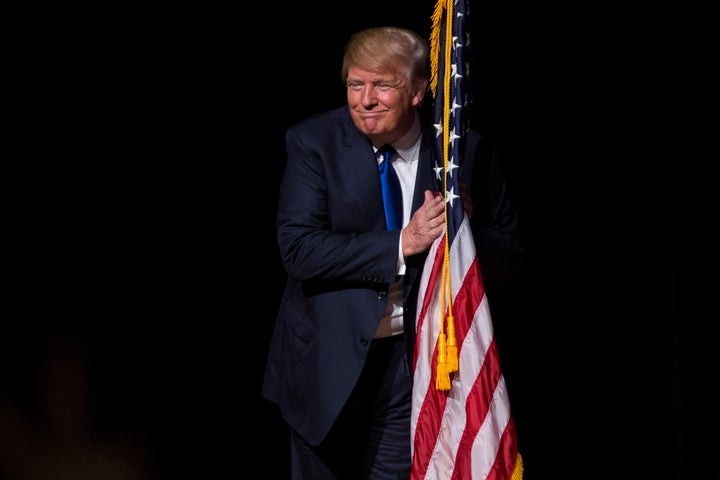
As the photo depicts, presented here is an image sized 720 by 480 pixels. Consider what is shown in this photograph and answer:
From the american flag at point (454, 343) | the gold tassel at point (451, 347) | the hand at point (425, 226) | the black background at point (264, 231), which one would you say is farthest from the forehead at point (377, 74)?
the black background at point (264, 231)

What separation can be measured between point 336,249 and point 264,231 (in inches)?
35.9

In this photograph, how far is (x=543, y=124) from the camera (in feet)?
12.8

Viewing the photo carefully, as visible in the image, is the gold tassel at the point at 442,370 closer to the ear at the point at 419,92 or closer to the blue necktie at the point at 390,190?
the blue necktie at the point at 390,190

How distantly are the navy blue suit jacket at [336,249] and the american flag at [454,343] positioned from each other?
0.10 metres

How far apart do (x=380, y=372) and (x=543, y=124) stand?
4.02 feet

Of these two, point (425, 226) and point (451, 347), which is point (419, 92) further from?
point (451, 347)

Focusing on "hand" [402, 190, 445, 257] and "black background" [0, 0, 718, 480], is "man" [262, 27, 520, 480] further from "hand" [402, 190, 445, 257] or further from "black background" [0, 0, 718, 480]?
"black background" [0, 0, 718, 480]

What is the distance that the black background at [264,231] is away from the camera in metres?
3.34

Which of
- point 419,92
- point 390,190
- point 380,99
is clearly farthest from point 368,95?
point 390,190

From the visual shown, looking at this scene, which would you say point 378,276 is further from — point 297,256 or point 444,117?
point 444,117

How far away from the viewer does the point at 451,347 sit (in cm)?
282

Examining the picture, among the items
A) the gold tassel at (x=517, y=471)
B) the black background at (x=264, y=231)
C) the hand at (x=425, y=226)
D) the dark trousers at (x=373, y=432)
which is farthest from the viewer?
the black background at (x=264, y=231)

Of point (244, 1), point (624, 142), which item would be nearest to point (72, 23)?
point (244, 1)

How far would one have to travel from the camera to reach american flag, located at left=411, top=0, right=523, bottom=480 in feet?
9.25
